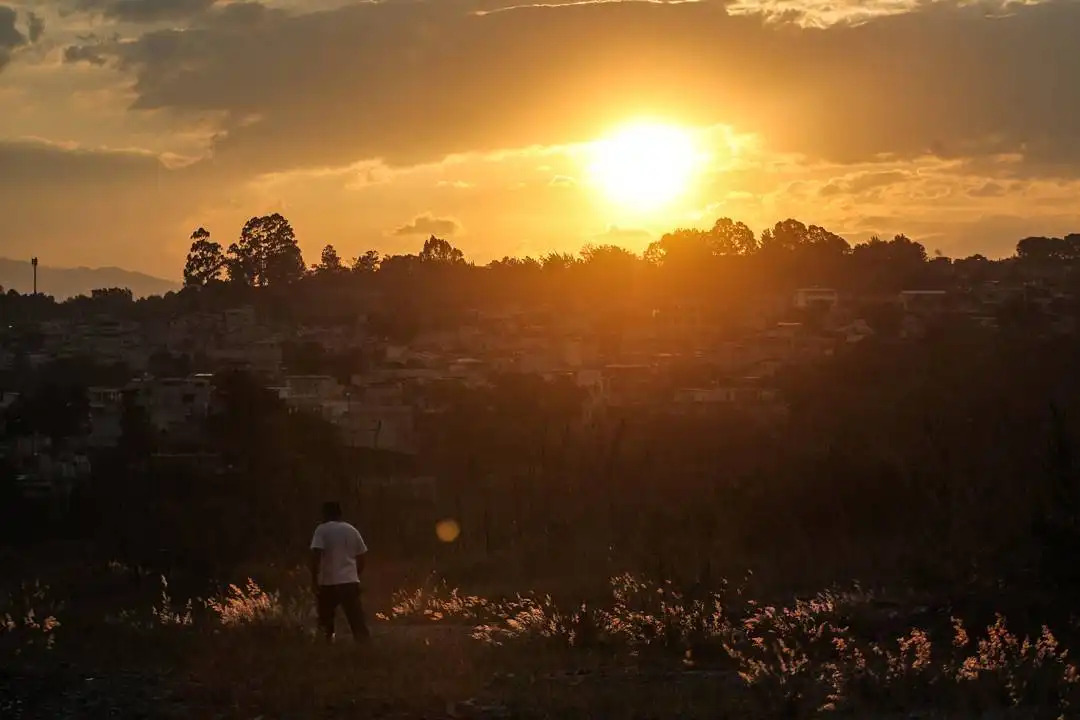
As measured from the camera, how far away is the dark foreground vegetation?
323 inches

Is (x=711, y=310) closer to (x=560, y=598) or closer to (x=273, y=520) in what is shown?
(x=273, y=520)

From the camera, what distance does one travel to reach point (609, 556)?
2141 centimetres

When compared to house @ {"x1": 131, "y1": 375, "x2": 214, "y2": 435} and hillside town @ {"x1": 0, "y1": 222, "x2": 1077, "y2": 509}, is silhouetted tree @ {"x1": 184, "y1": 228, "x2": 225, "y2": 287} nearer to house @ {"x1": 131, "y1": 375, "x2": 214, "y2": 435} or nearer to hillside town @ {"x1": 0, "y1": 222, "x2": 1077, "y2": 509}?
hillside town @ {"x1": 0, "y1": 222, "x2": 1077, "y2": 509}

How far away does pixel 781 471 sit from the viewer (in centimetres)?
3062

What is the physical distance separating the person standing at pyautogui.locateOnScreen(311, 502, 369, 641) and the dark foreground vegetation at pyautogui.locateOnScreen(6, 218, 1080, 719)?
15.4 inches

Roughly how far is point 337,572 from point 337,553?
0.58ft

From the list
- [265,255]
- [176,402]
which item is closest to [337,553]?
[176,402]

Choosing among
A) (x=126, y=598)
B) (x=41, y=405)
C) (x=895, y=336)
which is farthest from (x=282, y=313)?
(x=126, y=598)

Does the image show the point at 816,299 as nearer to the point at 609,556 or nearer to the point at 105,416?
the point at 105,416

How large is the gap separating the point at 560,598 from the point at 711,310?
53060 mm

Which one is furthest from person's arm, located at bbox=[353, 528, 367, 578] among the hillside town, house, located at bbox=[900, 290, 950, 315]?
house, located at bbox=[900, 290, 950, 315]

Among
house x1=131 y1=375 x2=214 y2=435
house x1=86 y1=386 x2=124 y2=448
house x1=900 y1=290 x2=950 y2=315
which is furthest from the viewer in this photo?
house x1=900 y1=290 x2=950 y2=315

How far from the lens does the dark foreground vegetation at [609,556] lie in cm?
821

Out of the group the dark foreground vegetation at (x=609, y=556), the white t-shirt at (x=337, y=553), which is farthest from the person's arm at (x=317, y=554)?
the dark foreground vegetation at (x=609, y=556)
